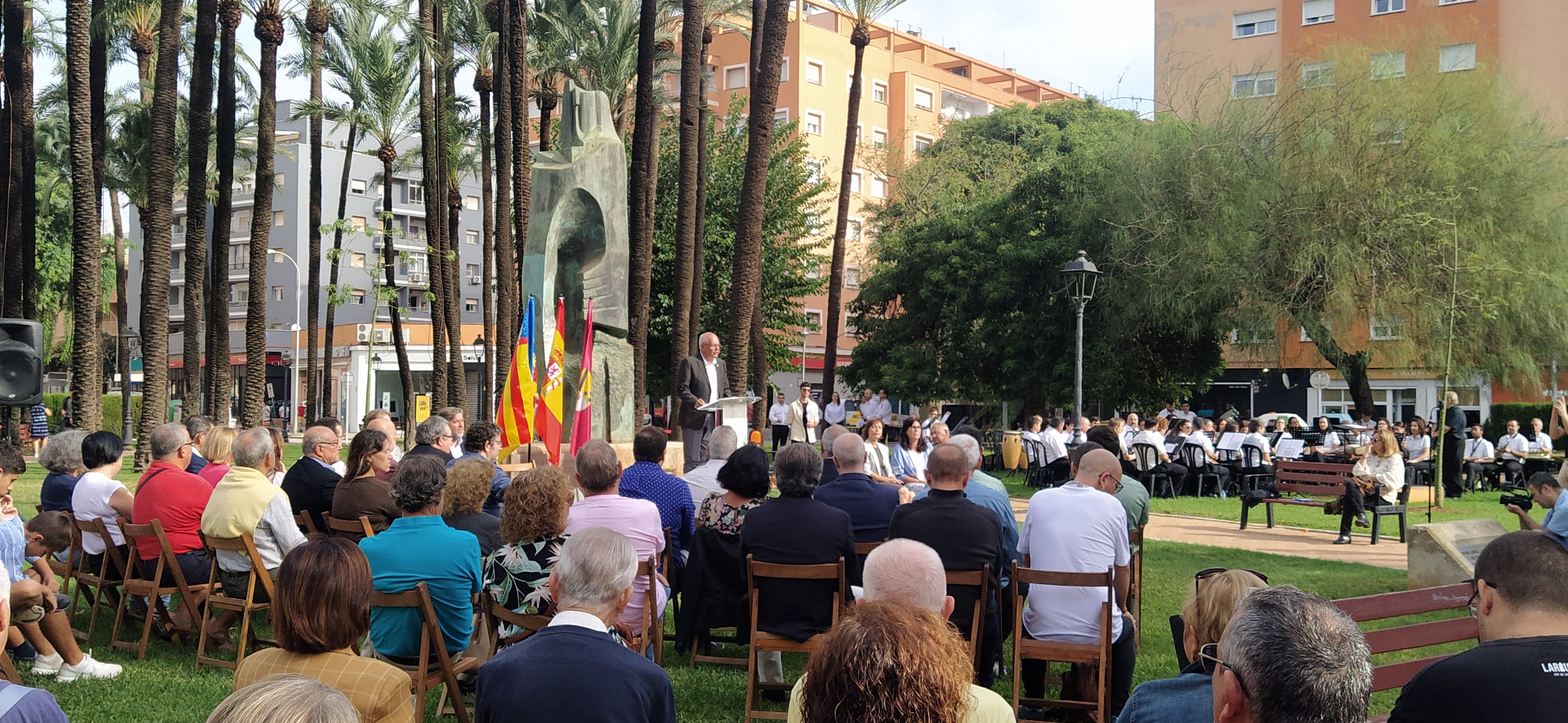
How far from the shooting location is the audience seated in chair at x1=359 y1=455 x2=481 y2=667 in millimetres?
5250

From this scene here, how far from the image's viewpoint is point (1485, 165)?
23656 millimetres

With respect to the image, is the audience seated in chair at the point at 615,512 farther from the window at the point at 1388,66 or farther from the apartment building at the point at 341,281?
the apartment building at the point at 341,281

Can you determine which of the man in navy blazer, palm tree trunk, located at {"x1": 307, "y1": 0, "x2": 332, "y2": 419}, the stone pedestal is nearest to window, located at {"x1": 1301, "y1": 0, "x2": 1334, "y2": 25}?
palm tree trunk, located at {"x1": 307, "y1": 0, "x2": 332, "y2": 419}

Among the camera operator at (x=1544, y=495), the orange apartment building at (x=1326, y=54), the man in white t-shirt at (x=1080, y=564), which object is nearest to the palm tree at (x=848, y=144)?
the orange apartment building at (x=1326, y=54)

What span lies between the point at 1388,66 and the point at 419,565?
2657cm

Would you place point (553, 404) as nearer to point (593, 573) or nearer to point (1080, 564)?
point (1080, 564)

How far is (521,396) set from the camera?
1072 centimetres

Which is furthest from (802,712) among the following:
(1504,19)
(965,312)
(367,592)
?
(1504,19)

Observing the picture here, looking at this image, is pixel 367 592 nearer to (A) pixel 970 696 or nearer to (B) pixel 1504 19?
(A) pixel 970 696

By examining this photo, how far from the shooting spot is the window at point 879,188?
55938mm

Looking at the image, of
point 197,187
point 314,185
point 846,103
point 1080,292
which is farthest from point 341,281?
point 1080,292

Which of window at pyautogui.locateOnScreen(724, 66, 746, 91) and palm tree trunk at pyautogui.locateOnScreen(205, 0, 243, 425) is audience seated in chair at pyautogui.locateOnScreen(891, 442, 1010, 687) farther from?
window at pyautogui.locateOnScreen(724, 66, 746, 91)

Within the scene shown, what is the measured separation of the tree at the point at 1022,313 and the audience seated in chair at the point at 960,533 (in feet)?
68.6

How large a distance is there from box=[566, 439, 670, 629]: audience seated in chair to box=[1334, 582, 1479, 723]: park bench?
3.21m
